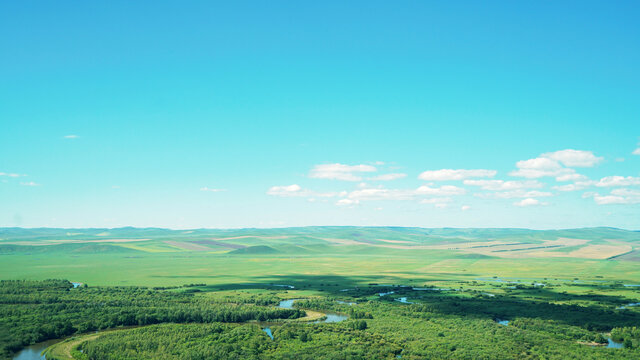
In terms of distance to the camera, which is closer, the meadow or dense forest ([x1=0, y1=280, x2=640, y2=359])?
dense forest ([x1=0, y1=280, x2=640, y2=359])

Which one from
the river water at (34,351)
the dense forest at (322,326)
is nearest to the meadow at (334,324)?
the dense forest at (322,326)

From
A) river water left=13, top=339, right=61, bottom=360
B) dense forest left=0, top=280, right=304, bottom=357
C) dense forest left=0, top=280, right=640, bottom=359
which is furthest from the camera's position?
dense forest left=0, top=280, right=304, bottom=357

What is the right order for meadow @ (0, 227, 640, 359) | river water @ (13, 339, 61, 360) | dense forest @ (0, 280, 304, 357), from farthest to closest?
dense forest @ (0, 280, 304, 357) < meadow @ (0, 227, 640, 359) < river water @ (13, 339, 61, 360)

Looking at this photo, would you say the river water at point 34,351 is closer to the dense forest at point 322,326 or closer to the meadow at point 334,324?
the meadow at point 334,324

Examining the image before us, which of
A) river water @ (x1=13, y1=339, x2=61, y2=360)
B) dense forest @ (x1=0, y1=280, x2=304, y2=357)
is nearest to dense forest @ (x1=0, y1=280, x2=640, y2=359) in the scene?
dense forest @ (x1=0, y1=280, x2=304, y2=357)

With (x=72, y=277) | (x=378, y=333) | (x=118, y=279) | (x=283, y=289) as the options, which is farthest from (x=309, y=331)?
(x=72, y=277)

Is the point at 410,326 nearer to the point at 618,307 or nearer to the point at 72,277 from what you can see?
the point at 618,307

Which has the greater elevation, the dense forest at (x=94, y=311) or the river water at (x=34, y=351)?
the dense forest at (x=94, y=311)

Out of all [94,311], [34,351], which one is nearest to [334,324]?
[34,351]

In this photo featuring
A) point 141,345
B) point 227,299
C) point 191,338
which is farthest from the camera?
point 227,299

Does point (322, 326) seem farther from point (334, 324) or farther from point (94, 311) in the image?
point (94, 311)

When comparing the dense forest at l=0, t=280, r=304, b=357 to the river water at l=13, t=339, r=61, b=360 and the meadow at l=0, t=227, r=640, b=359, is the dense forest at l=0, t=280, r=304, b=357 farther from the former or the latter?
the river water at l=13, t=339, r=61, b=360
